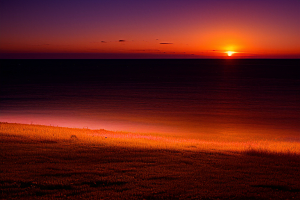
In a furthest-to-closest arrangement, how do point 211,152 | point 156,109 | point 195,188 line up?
point 156,109 → point 211,152 → point 195,188

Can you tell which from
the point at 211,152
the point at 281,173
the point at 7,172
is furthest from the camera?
the point at 211,152

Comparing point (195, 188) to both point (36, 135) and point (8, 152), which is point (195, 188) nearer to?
point (8, 152)

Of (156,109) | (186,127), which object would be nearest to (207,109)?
(156,109)

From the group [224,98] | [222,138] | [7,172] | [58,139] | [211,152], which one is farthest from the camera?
[224,98]

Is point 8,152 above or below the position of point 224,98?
below

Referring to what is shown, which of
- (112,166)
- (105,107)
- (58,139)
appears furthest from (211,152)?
(105,107)

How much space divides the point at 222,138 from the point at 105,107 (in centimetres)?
2116

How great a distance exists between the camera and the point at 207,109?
1535 inches

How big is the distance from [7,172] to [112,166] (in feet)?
10.9

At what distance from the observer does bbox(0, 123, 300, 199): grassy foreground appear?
8.11 meters

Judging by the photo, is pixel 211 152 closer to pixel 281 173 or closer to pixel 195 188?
pixel 281 173

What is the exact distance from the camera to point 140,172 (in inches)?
389

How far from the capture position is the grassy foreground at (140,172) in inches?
319

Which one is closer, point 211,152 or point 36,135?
point 211,152
